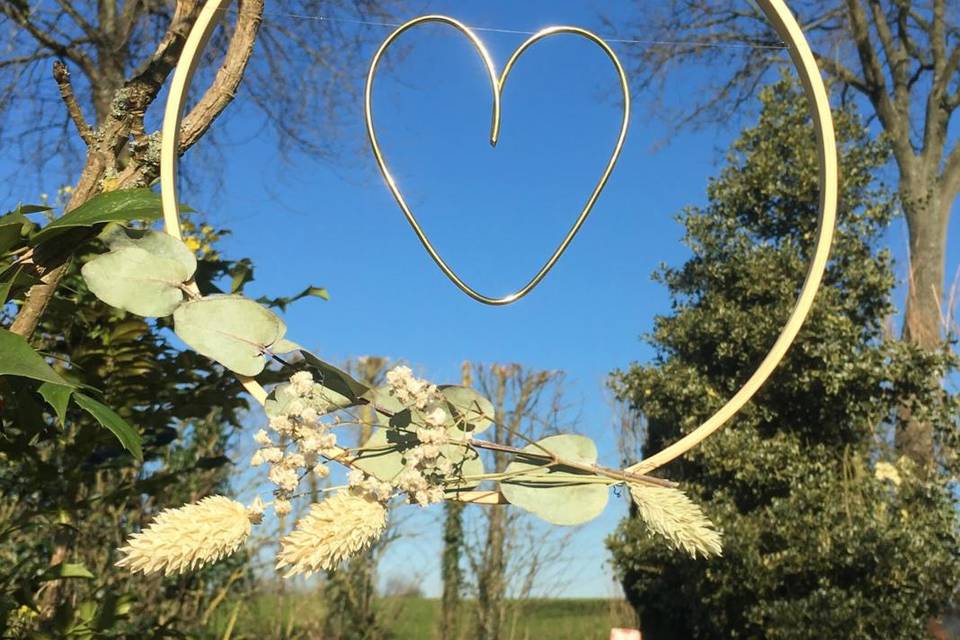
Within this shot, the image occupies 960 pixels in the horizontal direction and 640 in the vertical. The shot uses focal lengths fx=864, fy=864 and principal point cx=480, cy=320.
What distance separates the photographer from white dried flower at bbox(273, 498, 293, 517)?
2.41 feet

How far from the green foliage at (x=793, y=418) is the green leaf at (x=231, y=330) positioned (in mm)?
3333

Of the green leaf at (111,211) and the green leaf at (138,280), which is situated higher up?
the green leaf at (111,211)

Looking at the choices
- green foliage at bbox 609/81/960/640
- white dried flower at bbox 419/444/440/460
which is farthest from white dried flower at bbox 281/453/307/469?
green foliage at bbox 609/81/960/640

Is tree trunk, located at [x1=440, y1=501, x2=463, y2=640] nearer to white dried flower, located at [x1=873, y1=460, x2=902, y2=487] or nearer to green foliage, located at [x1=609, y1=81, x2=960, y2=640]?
green foliage, located at [x1=609, y1=81, x2=960, y2=640]

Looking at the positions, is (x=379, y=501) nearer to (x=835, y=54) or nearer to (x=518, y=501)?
(x=518, y=501)

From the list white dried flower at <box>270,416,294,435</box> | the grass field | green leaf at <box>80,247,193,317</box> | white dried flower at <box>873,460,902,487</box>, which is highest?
white dried flower at <box>873,460,902,487</box>

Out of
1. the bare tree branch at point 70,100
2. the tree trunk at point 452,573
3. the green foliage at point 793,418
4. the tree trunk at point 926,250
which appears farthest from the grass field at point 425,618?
the bare tree branch at point 70,100

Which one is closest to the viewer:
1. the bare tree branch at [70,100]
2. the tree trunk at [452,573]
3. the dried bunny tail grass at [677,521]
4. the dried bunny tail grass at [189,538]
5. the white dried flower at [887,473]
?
the dried bunny tail grass at [189,538]

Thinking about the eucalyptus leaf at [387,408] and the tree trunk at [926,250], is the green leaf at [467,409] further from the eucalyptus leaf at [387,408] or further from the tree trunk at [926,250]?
the tree trunk at [926,250]

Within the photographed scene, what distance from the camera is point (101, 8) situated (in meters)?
4.21

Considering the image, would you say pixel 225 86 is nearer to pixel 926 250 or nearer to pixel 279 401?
pixel 279 401

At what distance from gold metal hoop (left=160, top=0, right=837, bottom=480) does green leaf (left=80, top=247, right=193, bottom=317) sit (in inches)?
2.0

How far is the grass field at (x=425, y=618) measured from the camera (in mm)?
4457

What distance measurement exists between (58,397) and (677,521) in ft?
1.87
